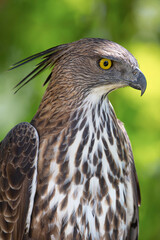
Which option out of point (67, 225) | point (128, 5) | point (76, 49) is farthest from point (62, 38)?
point (67, 225)

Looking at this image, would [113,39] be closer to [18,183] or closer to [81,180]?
[81,180]

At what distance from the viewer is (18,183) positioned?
10.8ft

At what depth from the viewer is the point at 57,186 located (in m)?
3.27

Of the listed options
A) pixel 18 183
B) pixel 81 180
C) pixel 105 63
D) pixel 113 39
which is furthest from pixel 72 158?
pixel 113 39

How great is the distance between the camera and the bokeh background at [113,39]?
14.8 feet

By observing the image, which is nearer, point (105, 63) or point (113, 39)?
point (105, 63)

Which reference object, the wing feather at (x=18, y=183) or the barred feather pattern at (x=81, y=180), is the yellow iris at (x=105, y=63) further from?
the wing feather at (x=18, y=183)

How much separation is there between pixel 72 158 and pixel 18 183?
0.40 m

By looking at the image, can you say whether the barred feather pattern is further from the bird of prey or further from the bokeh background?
the bokeh background

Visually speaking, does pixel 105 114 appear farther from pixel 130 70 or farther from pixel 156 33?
pixel 156 33

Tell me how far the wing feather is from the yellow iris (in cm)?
64

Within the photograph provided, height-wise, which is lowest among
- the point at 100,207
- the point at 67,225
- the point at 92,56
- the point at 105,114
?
the point at 67,225

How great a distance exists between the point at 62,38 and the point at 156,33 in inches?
37.1

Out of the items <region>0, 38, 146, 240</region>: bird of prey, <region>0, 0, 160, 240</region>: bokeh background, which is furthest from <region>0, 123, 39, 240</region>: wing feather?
<region>0, 0, 160, 240</region>: bokeh background
